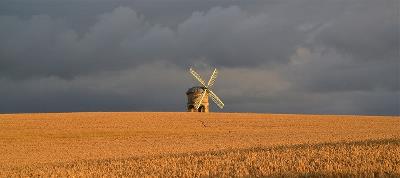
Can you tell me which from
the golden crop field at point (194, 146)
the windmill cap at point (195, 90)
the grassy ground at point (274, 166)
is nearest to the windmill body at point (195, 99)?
the windmill cap at point (195, 90)

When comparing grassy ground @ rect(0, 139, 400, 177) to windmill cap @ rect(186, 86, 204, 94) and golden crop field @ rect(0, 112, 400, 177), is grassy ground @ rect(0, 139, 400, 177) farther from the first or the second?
windmill cap @ rect(186, 86, 204, 94)

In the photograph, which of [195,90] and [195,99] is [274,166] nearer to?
[195,90]

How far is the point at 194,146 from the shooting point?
32.7 meters

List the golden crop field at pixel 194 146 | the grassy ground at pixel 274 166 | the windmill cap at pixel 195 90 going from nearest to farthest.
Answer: the grassy ground at pixel 274 166
the golden crop field at pixel 194 146
the windmill cap at pixel 195 90

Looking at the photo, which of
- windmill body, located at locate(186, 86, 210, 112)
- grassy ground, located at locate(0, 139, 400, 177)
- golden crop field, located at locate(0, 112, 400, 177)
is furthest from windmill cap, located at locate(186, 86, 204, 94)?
grassy ground, located at locate(0, 139, 400, 177)

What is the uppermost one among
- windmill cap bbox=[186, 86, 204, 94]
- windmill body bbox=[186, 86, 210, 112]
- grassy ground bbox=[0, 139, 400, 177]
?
windmill cap bbox=[186, 86, 204, 94]

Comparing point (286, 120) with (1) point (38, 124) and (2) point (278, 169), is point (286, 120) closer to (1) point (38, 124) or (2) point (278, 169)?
(1) point (38, 124)

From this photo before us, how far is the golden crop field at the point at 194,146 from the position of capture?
16.2 metres

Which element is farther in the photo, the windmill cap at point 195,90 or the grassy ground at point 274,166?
the windmill cap at point 195,90

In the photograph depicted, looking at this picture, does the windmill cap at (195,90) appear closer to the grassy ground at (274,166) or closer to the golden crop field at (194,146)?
the golden crop field at (194,146)

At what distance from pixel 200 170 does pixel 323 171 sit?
11.7ft

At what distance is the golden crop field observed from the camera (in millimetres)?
16156

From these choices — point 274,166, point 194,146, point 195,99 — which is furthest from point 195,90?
point 274,166

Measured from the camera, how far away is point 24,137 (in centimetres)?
4059
